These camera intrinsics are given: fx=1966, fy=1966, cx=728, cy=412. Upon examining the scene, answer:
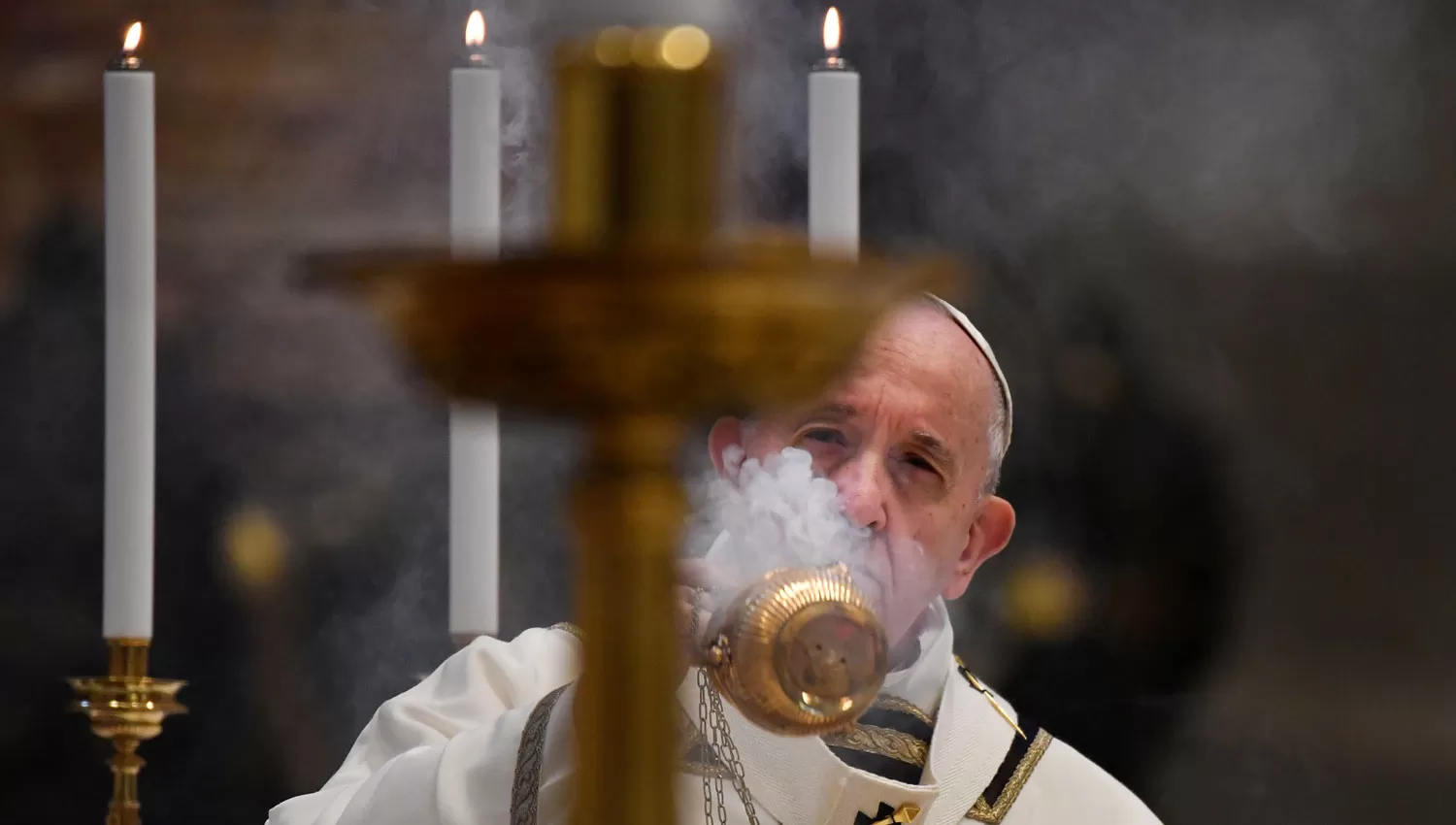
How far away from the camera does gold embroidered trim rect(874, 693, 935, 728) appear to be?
1925mm

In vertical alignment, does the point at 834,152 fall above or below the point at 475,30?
below

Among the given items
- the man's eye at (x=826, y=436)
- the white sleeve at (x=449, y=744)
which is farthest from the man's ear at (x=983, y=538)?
the white sleeve at (x=449, y=744)

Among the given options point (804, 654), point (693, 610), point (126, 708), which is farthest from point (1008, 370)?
point (804, 654)

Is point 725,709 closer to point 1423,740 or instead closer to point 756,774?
point 756,774

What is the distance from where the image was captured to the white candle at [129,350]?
5.57 ft

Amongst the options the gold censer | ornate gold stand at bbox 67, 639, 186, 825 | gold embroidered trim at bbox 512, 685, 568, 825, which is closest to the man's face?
gold embroidered trim at bbox 512, 685, 568, 825

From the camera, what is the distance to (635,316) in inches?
18.6

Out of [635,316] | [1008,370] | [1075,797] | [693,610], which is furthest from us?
[1008,370]

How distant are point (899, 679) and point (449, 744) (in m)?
0.55

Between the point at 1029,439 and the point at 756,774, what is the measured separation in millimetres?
1060

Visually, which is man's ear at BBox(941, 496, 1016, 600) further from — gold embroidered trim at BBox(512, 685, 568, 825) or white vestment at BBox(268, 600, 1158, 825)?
gold embroidered trim at BBox(512, 685, 568, 825)

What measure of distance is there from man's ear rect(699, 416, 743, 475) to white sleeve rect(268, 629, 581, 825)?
23 centimetres

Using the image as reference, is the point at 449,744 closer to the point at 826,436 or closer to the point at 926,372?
the point at 826,436

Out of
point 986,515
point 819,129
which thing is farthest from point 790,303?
point 986,515
